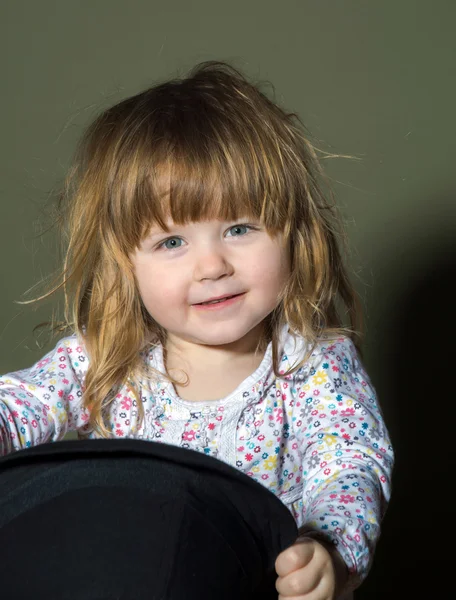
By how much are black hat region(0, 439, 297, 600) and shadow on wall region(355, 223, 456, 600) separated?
105 centimetres

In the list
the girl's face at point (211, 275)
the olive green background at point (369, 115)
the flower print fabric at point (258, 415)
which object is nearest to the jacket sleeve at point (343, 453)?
the flower print fabric at point (258, 415)

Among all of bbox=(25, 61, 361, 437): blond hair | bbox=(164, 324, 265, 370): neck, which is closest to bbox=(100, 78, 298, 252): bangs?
bbox=(25, 61, 361, 437): blond hair

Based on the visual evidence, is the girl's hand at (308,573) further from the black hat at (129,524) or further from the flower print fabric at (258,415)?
the flower print fabric at (258,415)

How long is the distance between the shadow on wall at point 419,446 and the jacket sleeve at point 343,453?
56cm

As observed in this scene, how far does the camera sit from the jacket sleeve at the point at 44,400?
3.31ft

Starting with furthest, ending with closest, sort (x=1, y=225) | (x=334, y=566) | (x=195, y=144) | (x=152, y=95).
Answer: (x=1, y=225) < (x=152, y=95) < (x=195, y=144) < (x=334, y=566)

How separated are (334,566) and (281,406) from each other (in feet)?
1.14

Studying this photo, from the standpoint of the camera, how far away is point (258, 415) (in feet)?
3.54

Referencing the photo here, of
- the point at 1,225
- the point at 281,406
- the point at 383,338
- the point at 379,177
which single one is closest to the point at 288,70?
the point at 379,177

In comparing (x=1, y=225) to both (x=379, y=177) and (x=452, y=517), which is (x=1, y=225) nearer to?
(x=379, y=177)

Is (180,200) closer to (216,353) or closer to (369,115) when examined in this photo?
(216,353)

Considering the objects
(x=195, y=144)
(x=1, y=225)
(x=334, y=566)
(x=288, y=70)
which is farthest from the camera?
(x=1, y=225)

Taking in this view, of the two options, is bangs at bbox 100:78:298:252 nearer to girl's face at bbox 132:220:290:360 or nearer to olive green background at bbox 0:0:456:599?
girl's face at bbox 132:220:290:360

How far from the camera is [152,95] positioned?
110 cm
